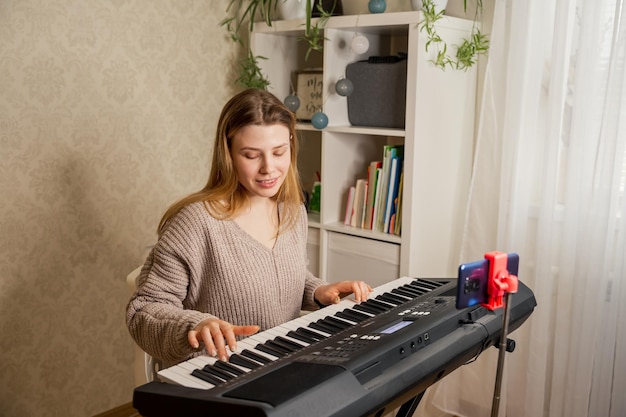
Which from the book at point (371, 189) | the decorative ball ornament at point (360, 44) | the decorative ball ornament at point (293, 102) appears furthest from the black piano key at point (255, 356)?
the decorative ball ornament at point (293, 102)

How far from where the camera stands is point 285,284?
1.78 meters

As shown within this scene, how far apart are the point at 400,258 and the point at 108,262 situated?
1089 mm

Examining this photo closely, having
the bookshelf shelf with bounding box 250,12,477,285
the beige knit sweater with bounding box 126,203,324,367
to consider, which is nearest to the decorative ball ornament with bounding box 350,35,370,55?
the bookshelf shelf with bounding box 250,12,477,285

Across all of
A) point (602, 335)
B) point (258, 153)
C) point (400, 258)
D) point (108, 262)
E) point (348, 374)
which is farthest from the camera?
point (108, 262)

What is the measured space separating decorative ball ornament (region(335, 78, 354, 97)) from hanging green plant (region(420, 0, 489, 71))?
1.03 feet

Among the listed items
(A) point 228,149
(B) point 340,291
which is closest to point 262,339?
(B) point 340,291

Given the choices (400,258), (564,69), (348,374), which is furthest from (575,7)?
(348,374)

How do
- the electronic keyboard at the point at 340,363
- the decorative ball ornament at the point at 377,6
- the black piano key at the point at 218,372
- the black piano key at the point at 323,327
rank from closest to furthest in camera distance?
the electronic keyboard at the point at 340,363, the black piano key at the point at 218,372, the black piano key at the point at 323,327, the decorative ball ornament at the point at 377,6

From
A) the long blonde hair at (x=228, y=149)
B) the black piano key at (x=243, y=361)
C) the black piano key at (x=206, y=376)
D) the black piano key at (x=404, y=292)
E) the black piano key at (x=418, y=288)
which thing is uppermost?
the long blonde hair at (x=228, y=149)

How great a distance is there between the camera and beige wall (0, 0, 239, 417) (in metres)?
2.36

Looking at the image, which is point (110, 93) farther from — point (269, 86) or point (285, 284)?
point (285, 284)

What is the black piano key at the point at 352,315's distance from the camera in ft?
5.05

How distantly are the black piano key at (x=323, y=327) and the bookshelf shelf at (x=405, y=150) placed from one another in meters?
0.96

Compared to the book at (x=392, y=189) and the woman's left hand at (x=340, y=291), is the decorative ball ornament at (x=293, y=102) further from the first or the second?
the woman's left hand at (x=340, y=291)
